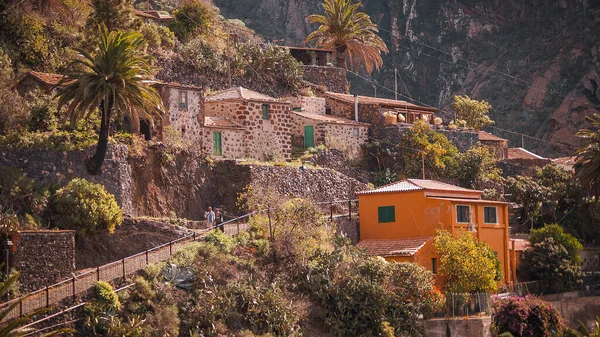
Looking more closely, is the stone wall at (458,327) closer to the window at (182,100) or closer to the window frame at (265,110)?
the window at (182,100)

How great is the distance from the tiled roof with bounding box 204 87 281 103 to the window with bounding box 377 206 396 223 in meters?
11.2

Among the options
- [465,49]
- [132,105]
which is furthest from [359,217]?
[465,49]

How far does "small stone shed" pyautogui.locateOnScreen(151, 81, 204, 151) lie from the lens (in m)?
65.6

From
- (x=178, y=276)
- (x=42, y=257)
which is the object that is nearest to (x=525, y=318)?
(x=178, y=276)

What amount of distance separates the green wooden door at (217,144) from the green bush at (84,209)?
1506 centimetres

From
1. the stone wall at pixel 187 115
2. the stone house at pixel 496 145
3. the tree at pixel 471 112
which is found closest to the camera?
the stone wall at pixel 187 115

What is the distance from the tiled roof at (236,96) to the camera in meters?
72.9

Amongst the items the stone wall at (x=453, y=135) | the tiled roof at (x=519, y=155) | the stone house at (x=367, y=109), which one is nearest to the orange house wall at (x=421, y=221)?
the stone wall at (x=453, y=135)

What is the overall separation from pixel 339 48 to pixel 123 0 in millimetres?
24118

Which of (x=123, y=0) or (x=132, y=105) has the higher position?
(x=123, y=0)

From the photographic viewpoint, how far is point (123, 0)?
72.2 meters

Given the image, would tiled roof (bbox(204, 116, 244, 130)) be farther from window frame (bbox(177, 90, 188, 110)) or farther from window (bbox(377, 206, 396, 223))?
window (bbox(377, 206, 396, 223))

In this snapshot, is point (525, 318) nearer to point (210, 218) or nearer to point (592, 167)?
point (592, 167)

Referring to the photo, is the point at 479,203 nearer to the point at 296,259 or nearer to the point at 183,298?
the point at 296,259
